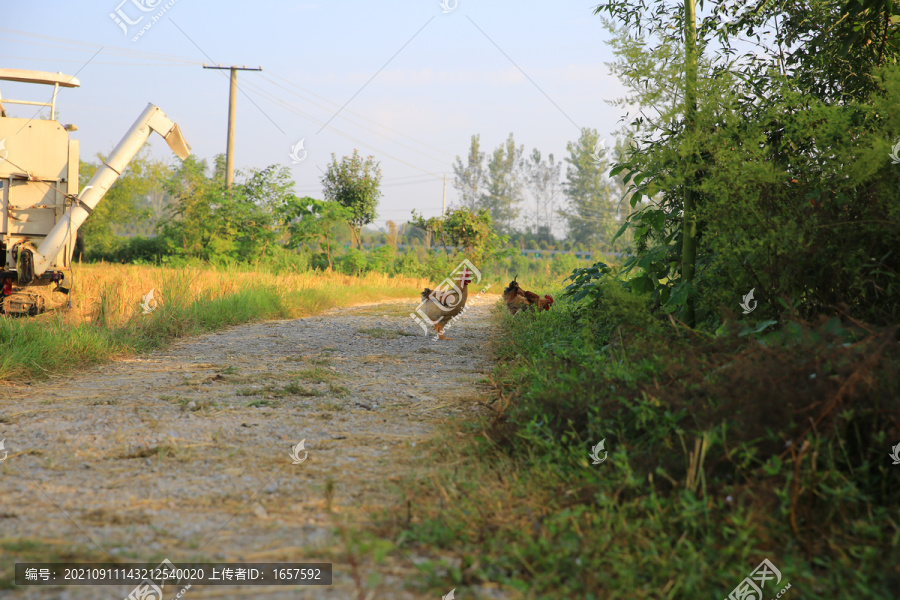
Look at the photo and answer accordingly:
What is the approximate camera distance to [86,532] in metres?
2.19

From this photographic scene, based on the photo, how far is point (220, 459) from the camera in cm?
306

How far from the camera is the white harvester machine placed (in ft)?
26.0

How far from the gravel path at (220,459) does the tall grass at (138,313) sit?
1.09 ft

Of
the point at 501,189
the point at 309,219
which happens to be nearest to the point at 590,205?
the point at 501,189

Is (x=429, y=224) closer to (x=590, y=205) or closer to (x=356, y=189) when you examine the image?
(x=356, y=189)

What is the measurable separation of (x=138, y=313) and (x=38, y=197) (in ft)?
8.49

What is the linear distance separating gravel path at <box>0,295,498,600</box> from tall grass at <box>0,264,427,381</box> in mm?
331

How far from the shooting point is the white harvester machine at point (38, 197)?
7.92 m

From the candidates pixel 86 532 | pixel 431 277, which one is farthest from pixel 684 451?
pixel 431 277

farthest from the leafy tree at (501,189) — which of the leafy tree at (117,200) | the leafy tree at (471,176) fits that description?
the leafy tree at (117,200)

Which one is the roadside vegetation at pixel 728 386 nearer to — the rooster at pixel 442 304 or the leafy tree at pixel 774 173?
the leafy tree at pixel 774 173

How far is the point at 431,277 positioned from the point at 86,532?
61.8 feet

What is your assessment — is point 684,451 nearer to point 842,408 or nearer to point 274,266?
point 842,408

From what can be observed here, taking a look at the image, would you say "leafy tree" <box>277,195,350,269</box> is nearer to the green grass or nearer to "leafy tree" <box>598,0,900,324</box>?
"leafy tree" <box>598,0,900,324</box>
